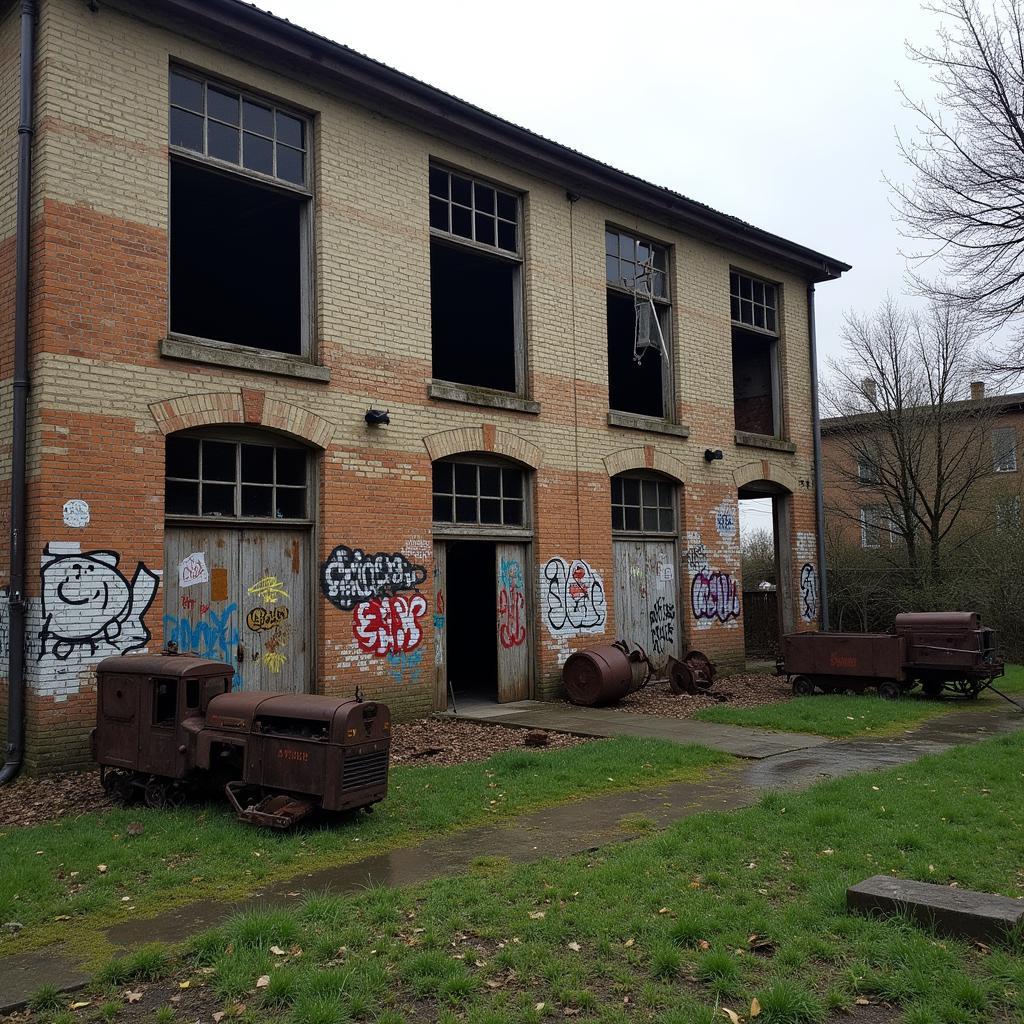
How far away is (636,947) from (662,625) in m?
12.1

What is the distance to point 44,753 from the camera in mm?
8898

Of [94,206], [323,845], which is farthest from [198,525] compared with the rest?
[323,845]

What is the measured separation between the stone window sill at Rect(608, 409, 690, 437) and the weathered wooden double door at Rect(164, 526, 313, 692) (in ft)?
20.7

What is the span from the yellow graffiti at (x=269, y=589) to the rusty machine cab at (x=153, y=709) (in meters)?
2.83

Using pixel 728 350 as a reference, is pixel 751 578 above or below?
below

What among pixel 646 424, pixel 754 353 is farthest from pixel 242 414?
pixel 754 353

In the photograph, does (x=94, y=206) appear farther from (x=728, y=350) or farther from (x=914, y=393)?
(x=914, y=393)

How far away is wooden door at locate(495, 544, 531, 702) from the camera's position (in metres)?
13.9

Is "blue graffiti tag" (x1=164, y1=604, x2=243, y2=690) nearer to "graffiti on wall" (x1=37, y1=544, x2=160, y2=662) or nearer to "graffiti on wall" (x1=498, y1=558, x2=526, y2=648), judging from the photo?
"graffiti on wall" (x1=37, y1=544, x2=160, y2=662)

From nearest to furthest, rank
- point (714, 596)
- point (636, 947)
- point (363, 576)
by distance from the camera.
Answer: point (636, 947) < point (363, 576) < point (714, 596)

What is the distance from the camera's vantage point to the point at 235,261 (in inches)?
623

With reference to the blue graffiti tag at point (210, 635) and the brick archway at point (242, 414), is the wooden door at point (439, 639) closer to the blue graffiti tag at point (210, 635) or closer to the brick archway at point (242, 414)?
the brick archway at point (242, 414)

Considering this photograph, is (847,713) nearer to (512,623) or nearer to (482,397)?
(512,623)

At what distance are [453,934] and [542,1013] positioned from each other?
0.94 m
